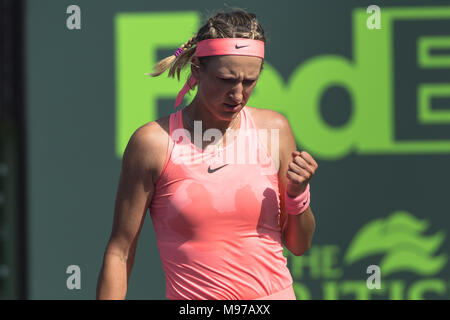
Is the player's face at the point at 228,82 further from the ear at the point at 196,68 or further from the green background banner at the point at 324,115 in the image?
the green background banner at the point at 324,115

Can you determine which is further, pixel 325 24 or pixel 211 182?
pixel 325 24

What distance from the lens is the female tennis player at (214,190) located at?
7.64ft

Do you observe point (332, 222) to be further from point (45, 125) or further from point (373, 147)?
point (45, 125)

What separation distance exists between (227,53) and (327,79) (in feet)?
8.76

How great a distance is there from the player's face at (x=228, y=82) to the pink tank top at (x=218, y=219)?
0.14 m

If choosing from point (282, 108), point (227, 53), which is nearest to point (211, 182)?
point (227, 53)

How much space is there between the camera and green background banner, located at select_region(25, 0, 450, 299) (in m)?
4.83

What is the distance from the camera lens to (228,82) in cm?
230

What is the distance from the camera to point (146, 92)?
4910 mm

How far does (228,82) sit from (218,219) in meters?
0.46

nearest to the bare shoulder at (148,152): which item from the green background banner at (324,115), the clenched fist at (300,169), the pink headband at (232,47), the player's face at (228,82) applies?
the player's face at (228,82)
